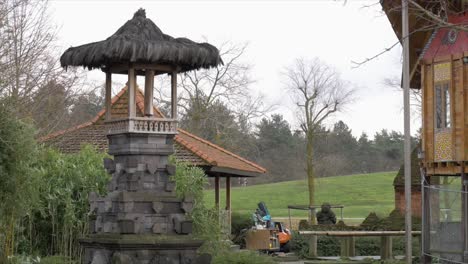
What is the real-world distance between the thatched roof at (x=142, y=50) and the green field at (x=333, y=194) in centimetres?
4692

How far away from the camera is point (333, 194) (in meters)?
77.7

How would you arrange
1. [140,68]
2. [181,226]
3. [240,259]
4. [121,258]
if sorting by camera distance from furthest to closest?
[240,259], [140,68], [181,226], [121,258]

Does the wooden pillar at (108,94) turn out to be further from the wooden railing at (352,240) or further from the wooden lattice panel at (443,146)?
the wooden lattice panel at (443,146)

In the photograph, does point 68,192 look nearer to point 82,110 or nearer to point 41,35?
point 41,35

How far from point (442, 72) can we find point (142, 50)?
11.4 m

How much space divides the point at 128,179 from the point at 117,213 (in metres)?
0.71

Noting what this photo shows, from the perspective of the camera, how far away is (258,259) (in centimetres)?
1836

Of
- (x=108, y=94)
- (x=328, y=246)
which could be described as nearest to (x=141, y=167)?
(x=108, y=94)

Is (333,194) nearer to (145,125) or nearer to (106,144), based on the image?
(106,144)

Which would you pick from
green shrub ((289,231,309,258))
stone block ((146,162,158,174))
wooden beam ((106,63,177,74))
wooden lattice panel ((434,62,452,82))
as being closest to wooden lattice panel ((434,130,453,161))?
wooden lattice panel ((434,62,452,82))

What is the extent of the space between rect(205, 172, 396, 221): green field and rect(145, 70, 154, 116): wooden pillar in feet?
153

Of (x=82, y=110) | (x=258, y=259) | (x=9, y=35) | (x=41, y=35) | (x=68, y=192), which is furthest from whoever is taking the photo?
(x=82, y=110)

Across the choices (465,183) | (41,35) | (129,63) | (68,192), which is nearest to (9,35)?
(41,35)

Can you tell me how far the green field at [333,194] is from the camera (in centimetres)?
6869
